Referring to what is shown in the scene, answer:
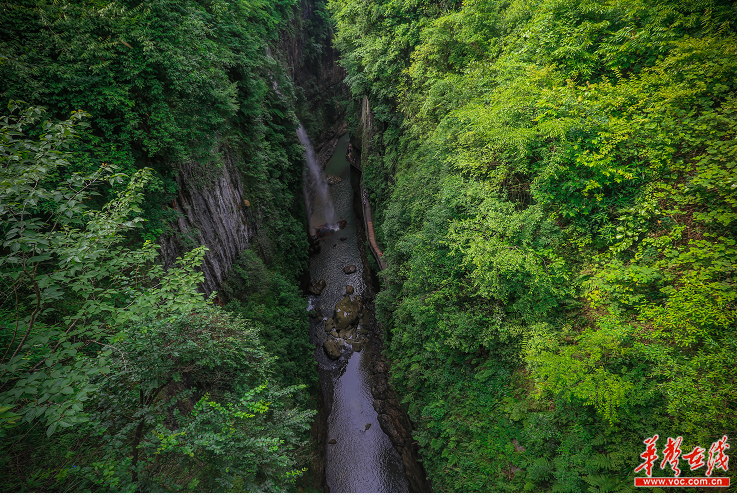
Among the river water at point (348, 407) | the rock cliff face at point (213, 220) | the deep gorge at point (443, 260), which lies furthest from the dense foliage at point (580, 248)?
the rock cliff face at point (213, 220)

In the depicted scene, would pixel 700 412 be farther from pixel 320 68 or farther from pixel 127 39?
pixel 320 68

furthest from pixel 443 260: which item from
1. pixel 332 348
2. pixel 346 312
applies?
pixel 346 312

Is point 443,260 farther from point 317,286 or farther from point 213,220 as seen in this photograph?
point 317,286

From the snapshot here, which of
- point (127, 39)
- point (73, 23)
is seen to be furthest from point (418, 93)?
point (73, 23)

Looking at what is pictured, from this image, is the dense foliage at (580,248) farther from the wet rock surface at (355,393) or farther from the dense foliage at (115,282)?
the dense foliage at (115,282)

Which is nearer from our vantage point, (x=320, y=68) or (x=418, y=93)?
(x=418, y=93)

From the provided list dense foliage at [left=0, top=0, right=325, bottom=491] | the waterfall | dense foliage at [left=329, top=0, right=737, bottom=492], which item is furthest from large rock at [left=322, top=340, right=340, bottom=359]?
the waterfall

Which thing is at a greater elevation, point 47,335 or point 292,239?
point 292,239
